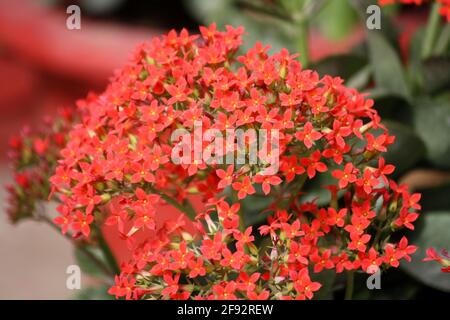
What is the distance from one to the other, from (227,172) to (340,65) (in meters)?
0.38

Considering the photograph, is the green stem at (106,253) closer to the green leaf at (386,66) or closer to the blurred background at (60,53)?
the green leaf at (386,66)

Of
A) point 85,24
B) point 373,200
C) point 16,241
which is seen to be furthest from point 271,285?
point 16,241

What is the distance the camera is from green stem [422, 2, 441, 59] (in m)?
0.94

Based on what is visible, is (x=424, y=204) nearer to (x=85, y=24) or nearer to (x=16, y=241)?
(x=85, y=24)

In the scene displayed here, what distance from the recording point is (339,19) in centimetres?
188

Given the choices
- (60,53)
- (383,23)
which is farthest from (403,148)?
(60,53)

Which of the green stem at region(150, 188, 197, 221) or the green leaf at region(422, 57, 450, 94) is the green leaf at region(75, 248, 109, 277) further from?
the green leaf at region(422, 57, 450, 94)

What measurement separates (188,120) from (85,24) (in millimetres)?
1452

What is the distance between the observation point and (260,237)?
790 millimetres

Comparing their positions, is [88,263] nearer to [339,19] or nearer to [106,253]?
[106,253]

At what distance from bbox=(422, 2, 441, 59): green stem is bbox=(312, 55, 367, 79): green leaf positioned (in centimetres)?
8

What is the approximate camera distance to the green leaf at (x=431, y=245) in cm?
76

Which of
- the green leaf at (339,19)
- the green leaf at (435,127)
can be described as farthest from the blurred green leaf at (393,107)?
the green leaf at (339,19)

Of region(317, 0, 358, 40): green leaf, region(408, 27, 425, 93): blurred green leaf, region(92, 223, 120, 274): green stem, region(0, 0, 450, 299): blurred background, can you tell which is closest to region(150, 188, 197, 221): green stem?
region(92, 223, 120, 274): green stem
